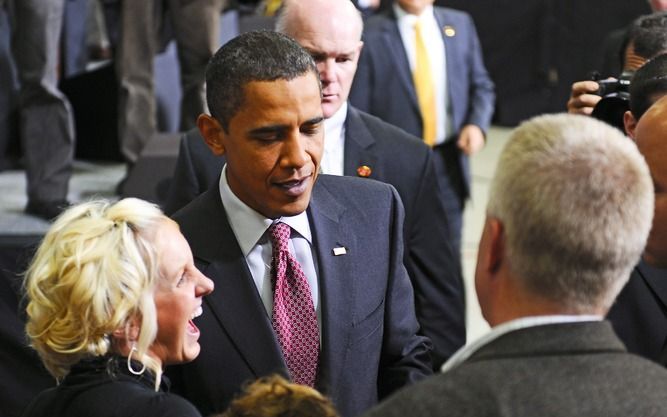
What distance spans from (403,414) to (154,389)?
791mm

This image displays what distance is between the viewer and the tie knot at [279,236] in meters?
2.74

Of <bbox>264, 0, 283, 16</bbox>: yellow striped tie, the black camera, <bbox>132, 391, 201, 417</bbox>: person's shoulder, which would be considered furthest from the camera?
<bbox>264, 0, 283, 16</bbox>: yellow striped tie

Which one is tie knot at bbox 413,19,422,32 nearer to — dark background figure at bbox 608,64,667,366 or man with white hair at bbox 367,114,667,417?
dark background figure at bbox 608,64,667,366

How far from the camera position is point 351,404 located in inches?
110

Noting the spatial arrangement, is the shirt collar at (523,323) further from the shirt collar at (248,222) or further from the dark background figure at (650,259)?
the shirt collar at (248,222)

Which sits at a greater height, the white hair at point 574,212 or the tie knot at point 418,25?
the white hair at point 574,212

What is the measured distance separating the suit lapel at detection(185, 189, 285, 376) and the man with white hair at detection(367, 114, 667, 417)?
91 cm

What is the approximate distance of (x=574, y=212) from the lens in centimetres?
Result: 175

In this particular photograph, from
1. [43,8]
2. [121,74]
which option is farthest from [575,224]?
[121,74]

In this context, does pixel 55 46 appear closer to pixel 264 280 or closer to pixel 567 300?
pixel 264 280

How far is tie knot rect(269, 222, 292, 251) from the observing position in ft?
9.00

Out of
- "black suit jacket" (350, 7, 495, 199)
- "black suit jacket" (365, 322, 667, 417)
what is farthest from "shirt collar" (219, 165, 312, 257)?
"black suit jacket" (350, 7, 495, 199)

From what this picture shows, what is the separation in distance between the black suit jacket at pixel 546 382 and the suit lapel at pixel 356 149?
5.88 ft

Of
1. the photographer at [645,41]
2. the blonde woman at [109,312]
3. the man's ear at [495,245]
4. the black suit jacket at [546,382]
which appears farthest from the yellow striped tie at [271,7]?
the black suit jacket at [546,382]
